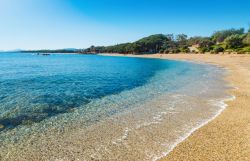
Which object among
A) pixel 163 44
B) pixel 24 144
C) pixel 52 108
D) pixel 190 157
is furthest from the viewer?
pixel 163 44

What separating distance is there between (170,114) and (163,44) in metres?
153

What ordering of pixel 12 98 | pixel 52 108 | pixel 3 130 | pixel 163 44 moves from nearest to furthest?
pixel 3 130
pixel 52 108
pixel 12 98
pixel 163 44

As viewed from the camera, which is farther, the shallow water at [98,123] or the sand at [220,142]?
the shallow water at [98,123]

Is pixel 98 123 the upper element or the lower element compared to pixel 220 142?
lower

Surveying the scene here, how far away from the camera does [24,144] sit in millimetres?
9820

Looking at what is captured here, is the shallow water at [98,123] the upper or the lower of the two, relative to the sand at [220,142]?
lower

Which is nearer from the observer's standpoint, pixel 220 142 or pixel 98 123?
pixel 220 142

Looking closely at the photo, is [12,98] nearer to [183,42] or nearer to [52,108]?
[52,108]

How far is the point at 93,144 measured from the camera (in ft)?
32.2

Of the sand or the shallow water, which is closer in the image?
the sand

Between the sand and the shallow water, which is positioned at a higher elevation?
the sand

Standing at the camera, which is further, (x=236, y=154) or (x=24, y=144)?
(x=24, y=144)

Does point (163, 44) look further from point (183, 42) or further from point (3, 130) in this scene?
point (3, 130)

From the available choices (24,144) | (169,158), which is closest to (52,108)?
(24,144)
